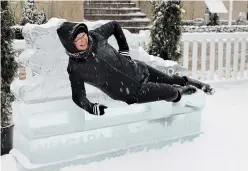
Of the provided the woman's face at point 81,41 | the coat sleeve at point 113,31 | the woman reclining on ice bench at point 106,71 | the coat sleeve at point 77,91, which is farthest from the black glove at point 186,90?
the woman's face at point 81,41

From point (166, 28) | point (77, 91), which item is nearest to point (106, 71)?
point (77, 91)

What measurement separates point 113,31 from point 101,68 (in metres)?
0.42

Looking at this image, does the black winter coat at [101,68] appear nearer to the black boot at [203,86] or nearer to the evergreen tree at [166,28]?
the black boot at [203,86]

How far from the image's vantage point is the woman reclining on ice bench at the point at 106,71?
3.27 metres

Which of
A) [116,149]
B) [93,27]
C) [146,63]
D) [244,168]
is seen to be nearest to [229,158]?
[244,168]

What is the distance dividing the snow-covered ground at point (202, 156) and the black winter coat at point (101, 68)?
56cm

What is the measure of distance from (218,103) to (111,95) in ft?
8.88

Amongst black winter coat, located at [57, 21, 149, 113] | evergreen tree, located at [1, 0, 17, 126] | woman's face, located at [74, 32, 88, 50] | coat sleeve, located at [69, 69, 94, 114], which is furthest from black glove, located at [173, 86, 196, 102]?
evergreen tree, located at [1, 0, 17, 126]

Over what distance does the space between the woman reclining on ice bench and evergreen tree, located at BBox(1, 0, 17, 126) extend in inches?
30.0

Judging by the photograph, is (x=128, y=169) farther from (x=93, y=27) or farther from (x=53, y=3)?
(x=53, y=3)

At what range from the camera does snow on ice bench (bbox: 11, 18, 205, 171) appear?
11.3 feet

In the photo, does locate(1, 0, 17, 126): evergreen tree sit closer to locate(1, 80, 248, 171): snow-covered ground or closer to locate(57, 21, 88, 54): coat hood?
locate(1, 80, 248, 171): snow-covered ground

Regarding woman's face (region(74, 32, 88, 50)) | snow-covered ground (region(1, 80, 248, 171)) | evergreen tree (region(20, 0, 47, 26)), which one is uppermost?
evergreen tree (region(20, 0, 47, 26))

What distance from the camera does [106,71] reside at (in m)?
3.50
